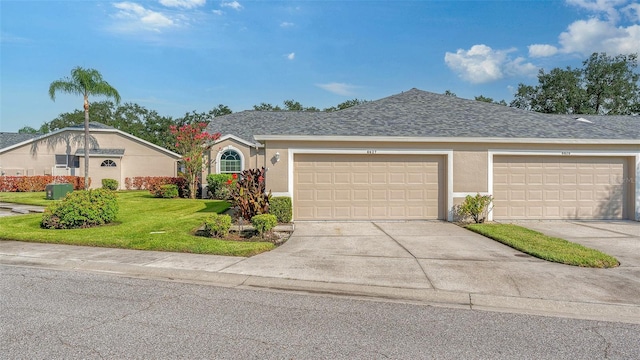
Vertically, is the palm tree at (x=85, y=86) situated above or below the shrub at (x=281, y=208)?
above

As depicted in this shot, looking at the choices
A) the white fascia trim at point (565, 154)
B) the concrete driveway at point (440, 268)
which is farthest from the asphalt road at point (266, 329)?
the white fascia trim at point (565, 154)

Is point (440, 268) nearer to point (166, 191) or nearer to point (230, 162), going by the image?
point (166, 191)

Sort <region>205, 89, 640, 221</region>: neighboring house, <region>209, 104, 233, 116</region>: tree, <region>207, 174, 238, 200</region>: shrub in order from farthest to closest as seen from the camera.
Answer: <region>209, 104, 233, 116</region>: tree
<region>207, 174, 238, 200</region>: shrub
<region>205, 89, 640, 221</region>: neighboring house

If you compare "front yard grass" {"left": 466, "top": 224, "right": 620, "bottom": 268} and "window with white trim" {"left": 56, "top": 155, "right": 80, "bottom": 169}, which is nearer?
"front yard grass" {"left": 466, "top": 224, "right": 620, "bottom": 268}

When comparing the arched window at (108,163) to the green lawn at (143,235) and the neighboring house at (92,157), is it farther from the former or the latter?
the green lawn at (143,235)

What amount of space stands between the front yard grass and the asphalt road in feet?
9.77

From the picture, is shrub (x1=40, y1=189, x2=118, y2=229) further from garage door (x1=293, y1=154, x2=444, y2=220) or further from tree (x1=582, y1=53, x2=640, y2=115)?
tree (x1=582, y1=53, x2=640, y2=115)

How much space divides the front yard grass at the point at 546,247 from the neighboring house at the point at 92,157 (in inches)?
997

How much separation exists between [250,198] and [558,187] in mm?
10589

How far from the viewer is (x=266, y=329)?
4.01 meters

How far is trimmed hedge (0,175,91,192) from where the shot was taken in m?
24.7

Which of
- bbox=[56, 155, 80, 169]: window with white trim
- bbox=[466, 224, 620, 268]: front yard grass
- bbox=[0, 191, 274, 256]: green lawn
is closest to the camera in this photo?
bbox=[466, 224, 620, 268]: front yard grass

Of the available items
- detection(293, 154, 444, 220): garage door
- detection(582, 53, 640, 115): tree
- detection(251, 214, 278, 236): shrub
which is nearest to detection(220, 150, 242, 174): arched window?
detection(293, 154, 444, 220): garage door

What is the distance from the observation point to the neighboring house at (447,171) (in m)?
12.3
